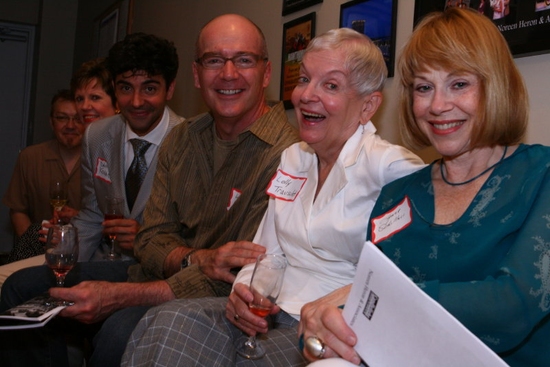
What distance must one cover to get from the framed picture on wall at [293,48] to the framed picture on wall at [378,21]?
339 mm

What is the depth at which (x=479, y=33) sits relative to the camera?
57.9 inches

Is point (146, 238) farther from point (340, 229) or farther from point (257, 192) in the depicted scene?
point (340, 229)

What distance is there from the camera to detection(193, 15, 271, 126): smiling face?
265 cm

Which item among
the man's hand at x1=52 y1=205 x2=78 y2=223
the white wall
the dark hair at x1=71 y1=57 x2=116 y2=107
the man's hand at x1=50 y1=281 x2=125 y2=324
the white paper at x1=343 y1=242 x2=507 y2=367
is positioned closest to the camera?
the white paper at x1=343 y1=242 x2=507 y2=367

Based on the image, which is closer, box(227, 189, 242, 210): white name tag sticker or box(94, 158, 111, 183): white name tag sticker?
box(227, 189, 242, 210): white name tag sticker

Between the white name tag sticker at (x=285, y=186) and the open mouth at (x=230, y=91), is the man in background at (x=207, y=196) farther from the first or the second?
the white name tag sticker at (x=285, y=186)

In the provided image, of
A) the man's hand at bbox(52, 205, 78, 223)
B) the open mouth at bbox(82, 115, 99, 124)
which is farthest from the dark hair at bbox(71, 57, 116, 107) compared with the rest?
the man's hand at bbox(52, 205, 78, 223)

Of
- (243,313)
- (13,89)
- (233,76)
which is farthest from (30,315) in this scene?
(13,89)

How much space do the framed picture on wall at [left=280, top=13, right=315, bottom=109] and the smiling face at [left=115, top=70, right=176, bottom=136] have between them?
0.68 meters

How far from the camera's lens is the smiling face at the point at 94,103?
4.10 m

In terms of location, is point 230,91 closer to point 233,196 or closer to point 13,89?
point 233,196

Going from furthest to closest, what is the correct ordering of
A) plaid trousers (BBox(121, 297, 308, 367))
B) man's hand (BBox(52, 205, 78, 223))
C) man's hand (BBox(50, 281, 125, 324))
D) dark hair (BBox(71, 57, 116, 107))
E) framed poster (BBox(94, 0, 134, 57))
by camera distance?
framed poster (BBox(94, 0, 134, 57))
dark hair (BBox(71, 57, 116, 107))
man's hand (BBox(52, 205, 78, 223))
man's hand (BBox(50, 281, 125, 324))
plaid trousers (BBox(121, 297, 308, 367))

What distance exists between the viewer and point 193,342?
5.82 feet

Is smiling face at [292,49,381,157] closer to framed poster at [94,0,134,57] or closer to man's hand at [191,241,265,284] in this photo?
man's hand at [191,241,265,284]
